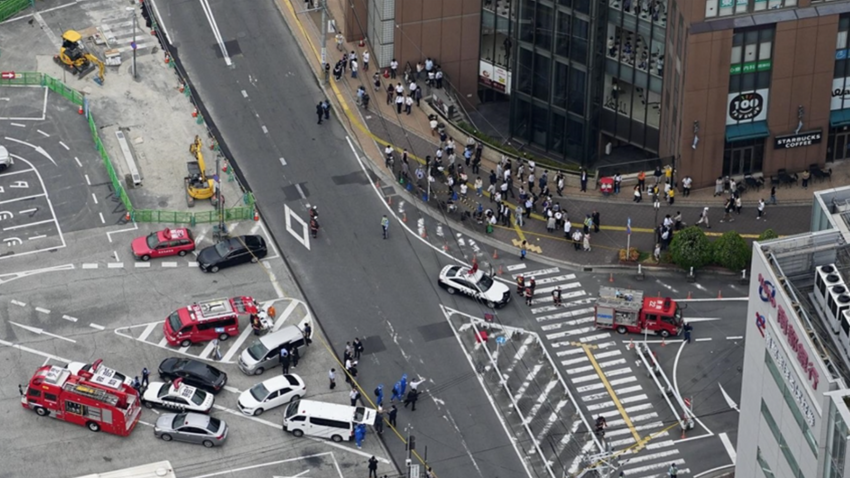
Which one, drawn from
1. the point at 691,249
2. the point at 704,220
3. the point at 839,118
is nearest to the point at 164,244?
the point at 691,249

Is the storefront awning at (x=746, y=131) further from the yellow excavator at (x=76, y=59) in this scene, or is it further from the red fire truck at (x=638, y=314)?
the yellow excavator at (x=76, y=59)

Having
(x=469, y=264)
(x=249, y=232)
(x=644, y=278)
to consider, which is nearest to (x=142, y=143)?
(x=249, y=232)

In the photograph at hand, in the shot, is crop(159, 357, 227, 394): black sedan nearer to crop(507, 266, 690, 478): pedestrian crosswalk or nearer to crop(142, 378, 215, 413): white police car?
crop(142, 378, 215, 413): white police car

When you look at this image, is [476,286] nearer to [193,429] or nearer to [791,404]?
[193,429]

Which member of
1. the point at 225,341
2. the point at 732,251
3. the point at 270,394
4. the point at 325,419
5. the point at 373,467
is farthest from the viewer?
the point at 732,251

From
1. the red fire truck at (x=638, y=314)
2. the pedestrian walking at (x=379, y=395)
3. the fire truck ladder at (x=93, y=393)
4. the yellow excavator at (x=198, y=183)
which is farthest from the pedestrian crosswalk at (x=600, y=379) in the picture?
the fire truck ladder at (x=93, y=393)

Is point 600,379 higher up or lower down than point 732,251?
lower down
